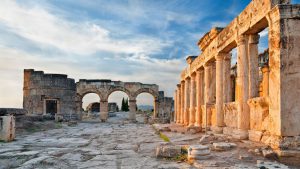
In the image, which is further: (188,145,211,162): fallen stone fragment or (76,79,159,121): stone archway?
(76,79,159,121): stone archway

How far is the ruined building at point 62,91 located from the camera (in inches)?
987

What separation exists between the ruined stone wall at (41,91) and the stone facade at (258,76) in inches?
654

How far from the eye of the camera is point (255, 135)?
22.9ft

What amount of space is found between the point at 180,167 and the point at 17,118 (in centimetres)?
1050

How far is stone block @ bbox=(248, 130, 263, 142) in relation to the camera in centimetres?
675

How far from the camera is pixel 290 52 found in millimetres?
5602

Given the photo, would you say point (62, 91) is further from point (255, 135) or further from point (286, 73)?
point (286, 73)

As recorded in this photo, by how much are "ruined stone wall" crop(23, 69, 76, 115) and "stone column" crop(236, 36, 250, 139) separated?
2070 centimetres

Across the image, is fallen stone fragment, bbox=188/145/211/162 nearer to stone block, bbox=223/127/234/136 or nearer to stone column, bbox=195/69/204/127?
stone block, bbox=223/127/234/136

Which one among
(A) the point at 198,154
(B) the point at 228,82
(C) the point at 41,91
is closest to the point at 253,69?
(B) the point at 228,82

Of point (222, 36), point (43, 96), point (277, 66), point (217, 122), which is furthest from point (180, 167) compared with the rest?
point (43, 96)

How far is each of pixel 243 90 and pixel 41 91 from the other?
21160 mm

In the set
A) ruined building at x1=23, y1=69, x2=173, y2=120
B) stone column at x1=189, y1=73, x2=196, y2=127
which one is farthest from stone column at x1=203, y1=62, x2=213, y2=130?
ruined building at x1=23, y1=69, x2=173, y2=120

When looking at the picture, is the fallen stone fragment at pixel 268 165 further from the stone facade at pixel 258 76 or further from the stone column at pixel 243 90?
the stone column at pixel 243 90
